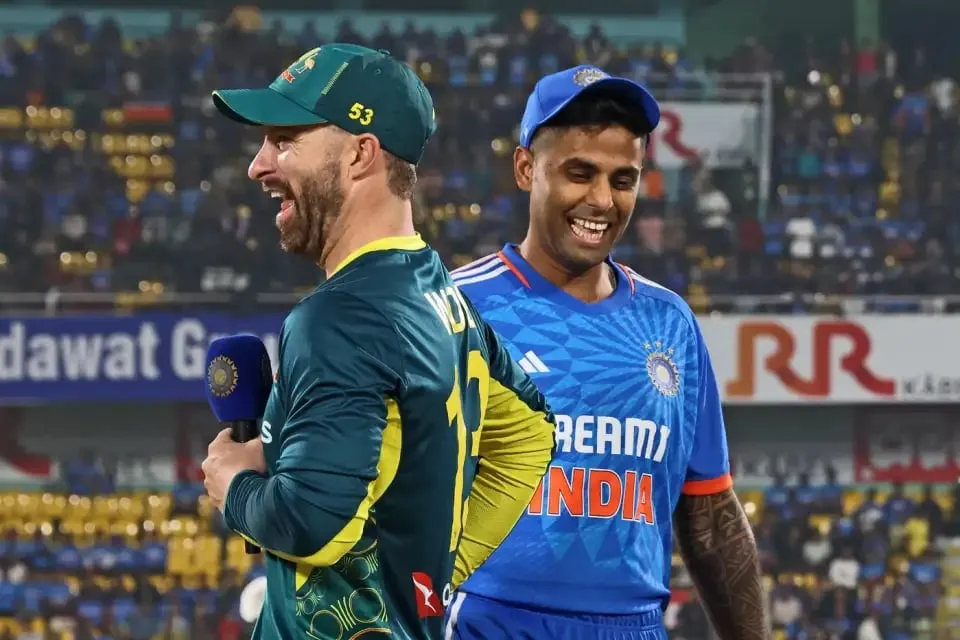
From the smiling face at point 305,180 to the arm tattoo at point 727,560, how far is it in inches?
51.3

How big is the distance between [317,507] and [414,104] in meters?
0.53

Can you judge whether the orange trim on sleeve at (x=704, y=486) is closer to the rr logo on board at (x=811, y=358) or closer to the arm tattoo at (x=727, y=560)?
the arm tattoo at (x=727, y=560)

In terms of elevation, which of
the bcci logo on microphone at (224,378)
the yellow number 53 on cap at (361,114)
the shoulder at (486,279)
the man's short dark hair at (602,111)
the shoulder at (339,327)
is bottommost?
the bcci logo on microphone at (224,378)

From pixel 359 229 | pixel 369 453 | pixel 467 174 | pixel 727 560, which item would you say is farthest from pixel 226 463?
pixel 467 174

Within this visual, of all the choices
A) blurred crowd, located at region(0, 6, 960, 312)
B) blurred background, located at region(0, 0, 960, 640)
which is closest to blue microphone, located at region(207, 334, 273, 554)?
blurred background, located at region(0, 0, 960, 640)

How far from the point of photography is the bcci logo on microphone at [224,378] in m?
1.81

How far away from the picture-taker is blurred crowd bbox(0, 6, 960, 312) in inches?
517

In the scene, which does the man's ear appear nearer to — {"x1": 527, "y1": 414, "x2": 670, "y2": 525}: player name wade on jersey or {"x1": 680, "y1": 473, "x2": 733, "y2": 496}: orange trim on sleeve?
{"x1": 527, "y1": 414, "x2": 670, "y2": 525}: player name wade on jersey

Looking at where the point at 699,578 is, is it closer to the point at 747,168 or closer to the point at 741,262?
the point at 741,262

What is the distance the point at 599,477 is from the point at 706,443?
289 millimetres

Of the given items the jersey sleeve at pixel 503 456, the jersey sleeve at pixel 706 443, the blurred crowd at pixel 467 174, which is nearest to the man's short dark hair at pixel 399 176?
the jersey sleeve at pixel 503 456

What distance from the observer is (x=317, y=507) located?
159cm

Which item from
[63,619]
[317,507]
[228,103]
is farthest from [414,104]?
[63,619]

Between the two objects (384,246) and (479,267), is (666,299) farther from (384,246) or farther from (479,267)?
(384,246)
